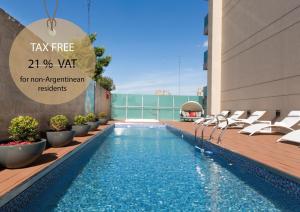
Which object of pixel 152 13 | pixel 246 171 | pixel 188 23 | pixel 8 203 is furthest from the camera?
pixel 188 23

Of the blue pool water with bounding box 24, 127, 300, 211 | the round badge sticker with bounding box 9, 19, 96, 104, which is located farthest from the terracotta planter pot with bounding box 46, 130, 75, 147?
the round badge sticker with bounding box 9, 19, 96, 104

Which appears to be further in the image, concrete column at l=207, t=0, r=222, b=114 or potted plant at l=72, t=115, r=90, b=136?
concrete column at l=207, t=0, r=222, b=114

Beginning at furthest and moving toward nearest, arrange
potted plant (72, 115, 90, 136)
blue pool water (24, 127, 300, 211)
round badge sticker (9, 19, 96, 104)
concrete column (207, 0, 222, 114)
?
1. concrete column (207, 0, 222, 114)
2. potted plant (72, 115, 90, 136)
3. round badge sticker (9, 19, 96, 104)
4. blue pool water (24, 127, 300, 211)

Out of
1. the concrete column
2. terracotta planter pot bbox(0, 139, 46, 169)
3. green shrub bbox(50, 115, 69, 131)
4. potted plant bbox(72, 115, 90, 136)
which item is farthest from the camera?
the concrete column

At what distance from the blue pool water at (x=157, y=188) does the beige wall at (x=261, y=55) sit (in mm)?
4995

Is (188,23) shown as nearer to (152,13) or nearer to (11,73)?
(152,13)

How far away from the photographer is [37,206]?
10.7 feet

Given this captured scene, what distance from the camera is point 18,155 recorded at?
12.5 ft

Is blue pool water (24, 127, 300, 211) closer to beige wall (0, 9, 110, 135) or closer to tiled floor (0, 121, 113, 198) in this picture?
tiled floor (0, 121, 113, 198)

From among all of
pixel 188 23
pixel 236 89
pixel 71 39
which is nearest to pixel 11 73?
pixel 236 89

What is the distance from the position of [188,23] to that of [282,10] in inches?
562

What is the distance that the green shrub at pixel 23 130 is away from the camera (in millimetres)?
4211

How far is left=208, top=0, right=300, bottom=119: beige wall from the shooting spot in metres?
9.10

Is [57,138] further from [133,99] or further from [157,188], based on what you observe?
[133,99]
